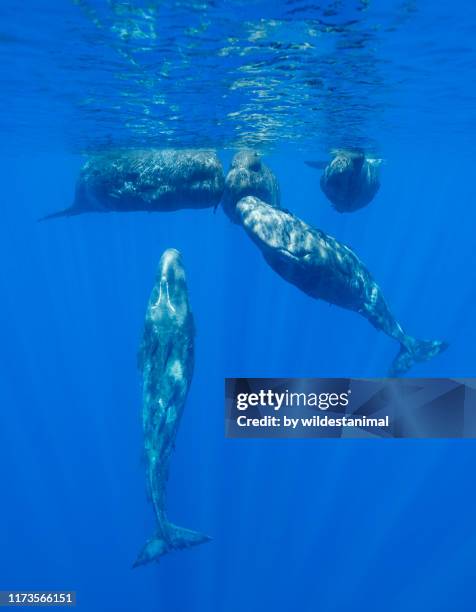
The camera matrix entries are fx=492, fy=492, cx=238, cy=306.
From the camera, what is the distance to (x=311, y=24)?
10086 mm

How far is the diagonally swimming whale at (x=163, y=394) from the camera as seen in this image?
1152 centimetres

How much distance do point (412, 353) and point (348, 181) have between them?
233 inches

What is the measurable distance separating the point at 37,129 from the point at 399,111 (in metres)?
16.4

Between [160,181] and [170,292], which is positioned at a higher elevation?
[160,181]

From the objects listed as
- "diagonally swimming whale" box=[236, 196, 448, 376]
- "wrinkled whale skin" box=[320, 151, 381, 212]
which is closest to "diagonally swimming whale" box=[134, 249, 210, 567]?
"diagonally swimming whale" box=[236, 196, 448, 376]

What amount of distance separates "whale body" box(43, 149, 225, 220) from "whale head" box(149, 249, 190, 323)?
2.31m

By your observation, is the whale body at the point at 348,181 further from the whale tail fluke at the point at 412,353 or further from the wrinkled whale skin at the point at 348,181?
the whale tail fluke at the point at 412,353

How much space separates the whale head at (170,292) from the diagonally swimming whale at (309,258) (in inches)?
84.1

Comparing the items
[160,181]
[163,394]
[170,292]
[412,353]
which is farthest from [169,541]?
[160,181]

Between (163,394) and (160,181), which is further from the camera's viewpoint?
(160,181)

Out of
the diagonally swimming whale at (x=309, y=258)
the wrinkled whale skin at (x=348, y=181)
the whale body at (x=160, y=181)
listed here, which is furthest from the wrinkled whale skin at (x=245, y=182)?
the wrinkled whale skin at (x=348, y=181)

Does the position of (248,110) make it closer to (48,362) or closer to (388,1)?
(388,1)

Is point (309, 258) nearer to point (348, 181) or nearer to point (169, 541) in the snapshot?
point (348, 181)

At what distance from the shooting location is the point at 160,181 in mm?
14156
